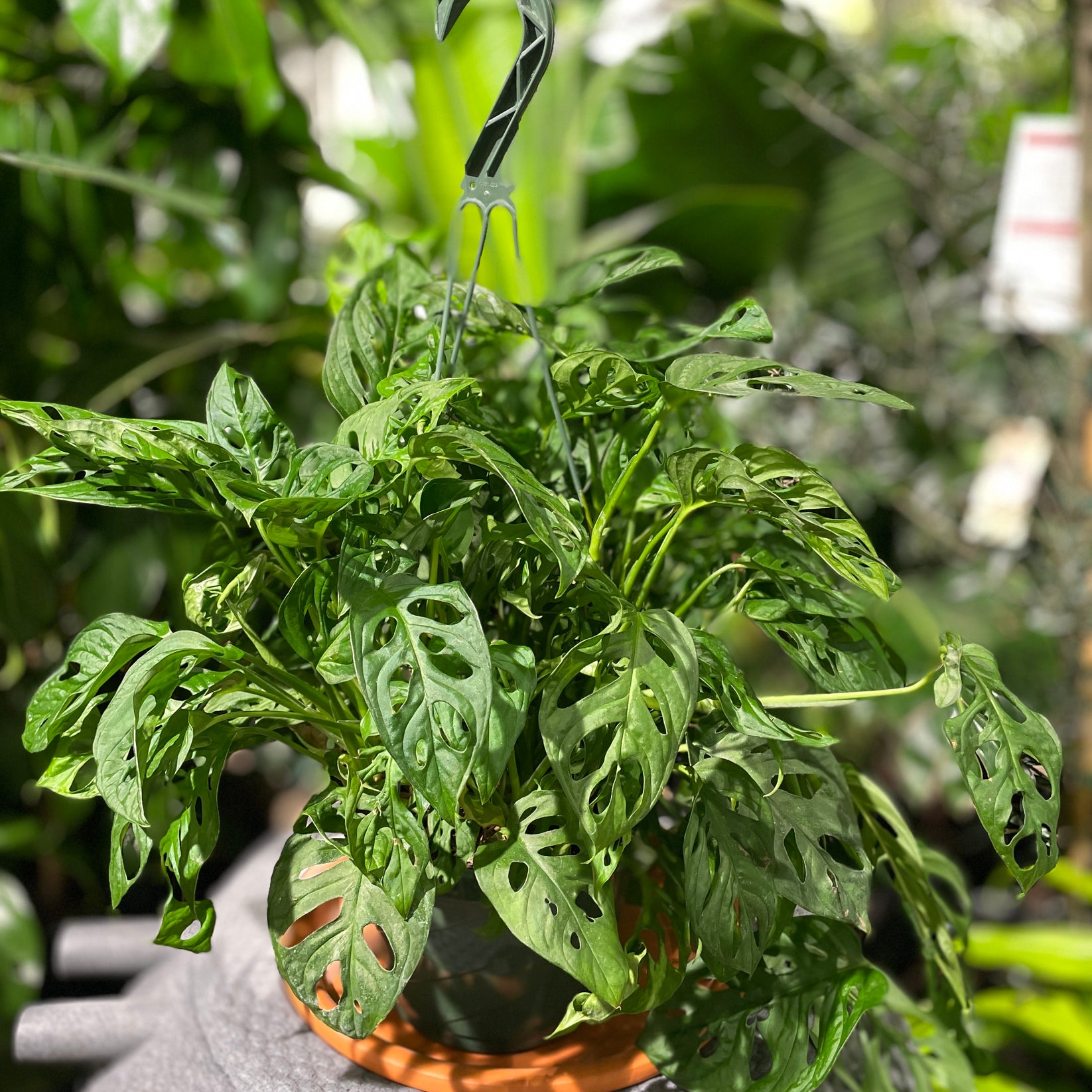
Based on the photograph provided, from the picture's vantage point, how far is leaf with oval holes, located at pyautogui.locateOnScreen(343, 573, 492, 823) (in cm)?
35

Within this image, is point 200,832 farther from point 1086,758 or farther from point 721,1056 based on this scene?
point 1086,758

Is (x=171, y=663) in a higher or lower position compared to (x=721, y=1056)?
higher

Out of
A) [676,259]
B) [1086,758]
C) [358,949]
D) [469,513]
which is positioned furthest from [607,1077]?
[1086,758]

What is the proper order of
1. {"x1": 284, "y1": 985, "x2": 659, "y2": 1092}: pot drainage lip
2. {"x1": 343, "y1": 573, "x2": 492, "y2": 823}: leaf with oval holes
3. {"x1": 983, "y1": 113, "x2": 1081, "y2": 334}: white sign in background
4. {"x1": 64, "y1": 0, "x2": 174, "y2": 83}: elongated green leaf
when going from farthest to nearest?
{"x1": 983, "y1": 113, "x2": 1081, "y2": 334}: white sign in background
{"x1": 64, "y1": 0, "x2": 174, "y2": 83}: elongated green leaf
{"x1": 284, "y1": 985, "x2": 659, "y2": 1092}: pot drainage lip
{"x1": 343, "y1": 573, "x2": 492, "y2": 823}: leaf with oval holes

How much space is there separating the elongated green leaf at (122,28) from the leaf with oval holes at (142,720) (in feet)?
2.32

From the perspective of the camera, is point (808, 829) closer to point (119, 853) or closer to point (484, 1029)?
point (484, 1029)

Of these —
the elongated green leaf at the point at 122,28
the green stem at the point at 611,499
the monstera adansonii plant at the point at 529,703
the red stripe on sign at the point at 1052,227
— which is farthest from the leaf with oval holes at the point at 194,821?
the red stripe on sign at the point at 1052,227

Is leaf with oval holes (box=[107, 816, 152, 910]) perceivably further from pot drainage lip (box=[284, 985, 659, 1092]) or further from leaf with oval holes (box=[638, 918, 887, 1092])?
leaf with oval holes (box=[638, 918, 887, 1092])

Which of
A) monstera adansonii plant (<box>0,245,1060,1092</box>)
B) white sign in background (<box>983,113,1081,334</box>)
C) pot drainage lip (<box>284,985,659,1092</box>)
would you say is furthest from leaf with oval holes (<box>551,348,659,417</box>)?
white sign in background (<box>983,113,1081,334</box>)

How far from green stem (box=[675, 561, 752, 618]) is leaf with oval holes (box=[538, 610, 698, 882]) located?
3.6 inches

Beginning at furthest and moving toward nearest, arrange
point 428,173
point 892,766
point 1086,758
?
1. point 428,173
2. point 892,766
3. point 1086,758

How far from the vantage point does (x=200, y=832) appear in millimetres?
439

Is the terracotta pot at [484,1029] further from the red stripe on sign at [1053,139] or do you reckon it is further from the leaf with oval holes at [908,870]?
the red stripe on sign at [1053,139]

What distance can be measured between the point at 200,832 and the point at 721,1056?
0.29m
